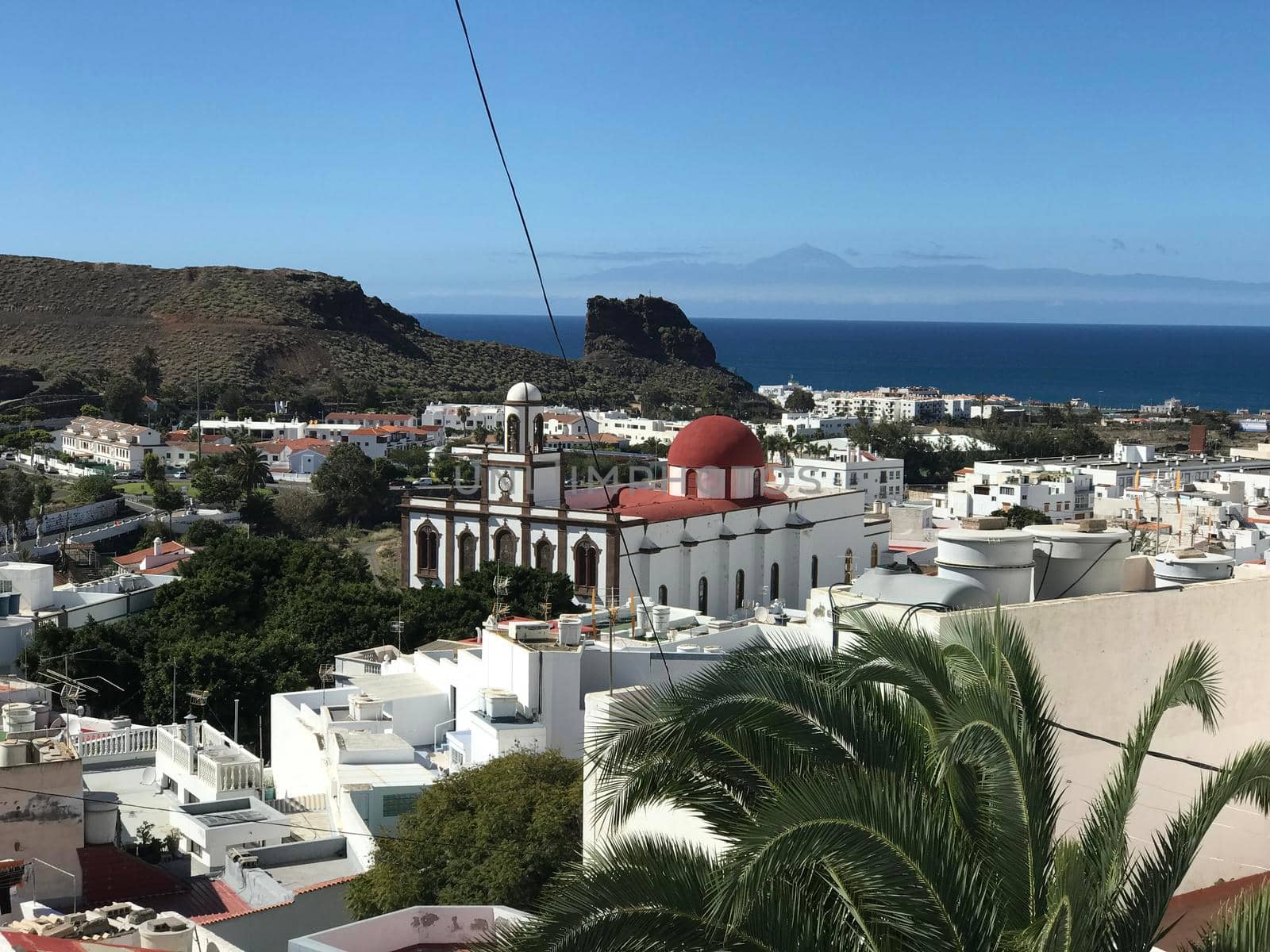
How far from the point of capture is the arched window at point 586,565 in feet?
117

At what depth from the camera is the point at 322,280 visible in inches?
5659

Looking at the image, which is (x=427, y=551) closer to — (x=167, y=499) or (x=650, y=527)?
(x=650, y=527)

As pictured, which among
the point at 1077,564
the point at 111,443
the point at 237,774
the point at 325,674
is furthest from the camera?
the point at 111,443

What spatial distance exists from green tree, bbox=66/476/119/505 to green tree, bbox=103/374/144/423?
100 feet

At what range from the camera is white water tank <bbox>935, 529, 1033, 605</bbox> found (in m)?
9.00

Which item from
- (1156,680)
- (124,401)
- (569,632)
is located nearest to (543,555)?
(569,632)

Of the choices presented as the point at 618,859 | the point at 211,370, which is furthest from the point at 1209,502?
the point at 211,370

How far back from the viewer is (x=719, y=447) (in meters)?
38.1

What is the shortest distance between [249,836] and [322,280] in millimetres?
132564

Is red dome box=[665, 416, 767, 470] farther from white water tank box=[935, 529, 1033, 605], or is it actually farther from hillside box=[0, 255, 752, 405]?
hillside box=[0, 255, 752, 405]

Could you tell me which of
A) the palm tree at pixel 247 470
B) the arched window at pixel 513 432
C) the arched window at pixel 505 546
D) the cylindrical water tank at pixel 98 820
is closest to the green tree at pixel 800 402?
the palm tree at pixel 247 470

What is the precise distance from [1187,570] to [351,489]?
58591 mm

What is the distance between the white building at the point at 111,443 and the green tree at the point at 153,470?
333 centimetres

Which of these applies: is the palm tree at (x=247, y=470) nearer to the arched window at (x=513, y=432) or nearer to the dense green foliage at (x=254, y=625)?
the dense green foliage at (x=254, y=625)
